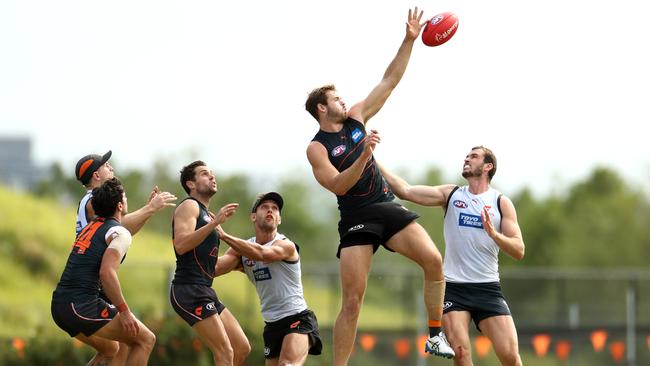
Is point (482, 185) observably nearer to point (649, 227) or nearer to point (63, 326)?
point (63, 326)

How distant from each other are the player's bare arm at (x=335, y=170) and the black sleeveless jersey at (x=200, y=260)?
1.20 metres

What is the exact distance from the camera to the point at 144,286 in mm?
32281

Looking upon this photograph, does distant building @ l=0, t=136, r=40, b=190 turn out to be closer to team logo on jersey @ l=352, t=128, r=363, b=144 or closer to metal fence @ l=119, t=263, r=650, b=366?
metal fence @ l=119, t=263, r=650, b=366

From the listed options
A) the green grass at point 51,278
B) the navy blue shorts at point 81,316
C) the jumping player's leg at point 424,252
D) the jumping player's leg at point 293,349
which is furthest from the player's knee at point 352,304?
the green grass at point 51,278

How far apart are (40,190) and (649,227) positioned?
28.0 meters

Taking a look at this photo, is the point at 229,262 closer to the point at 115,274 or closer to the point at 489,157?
the point at 115,274

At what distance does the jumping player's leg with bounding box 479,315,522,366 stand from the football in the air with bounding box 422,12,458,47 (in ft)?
9.33

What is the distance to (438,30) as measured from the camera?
1205 centimetres

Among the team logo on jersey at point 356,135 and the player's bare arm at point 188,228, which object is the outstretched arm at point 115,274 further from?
the team logo on jersey at point 356,135

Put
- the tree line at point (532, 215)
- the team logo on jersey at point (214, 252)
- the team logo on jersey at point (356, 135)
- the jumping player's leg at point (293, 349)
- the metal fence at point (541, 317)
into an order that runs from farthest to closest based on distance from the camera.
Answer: the tree line at point (532, 215), the metal fence at point (541, 317), the jumping player's leg at point (293, 349), the team logo on jersey at point (214, 252), the team logo on jersey at point (356, 135)

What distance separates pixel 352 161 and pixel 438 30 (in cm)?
167

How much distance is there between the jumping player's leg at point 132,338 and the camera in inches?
433

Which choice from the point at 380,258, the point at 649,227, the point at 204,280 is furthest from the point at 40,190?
the point at 204,280

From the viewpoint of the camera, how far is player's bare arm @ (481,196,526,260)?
38.7ft
